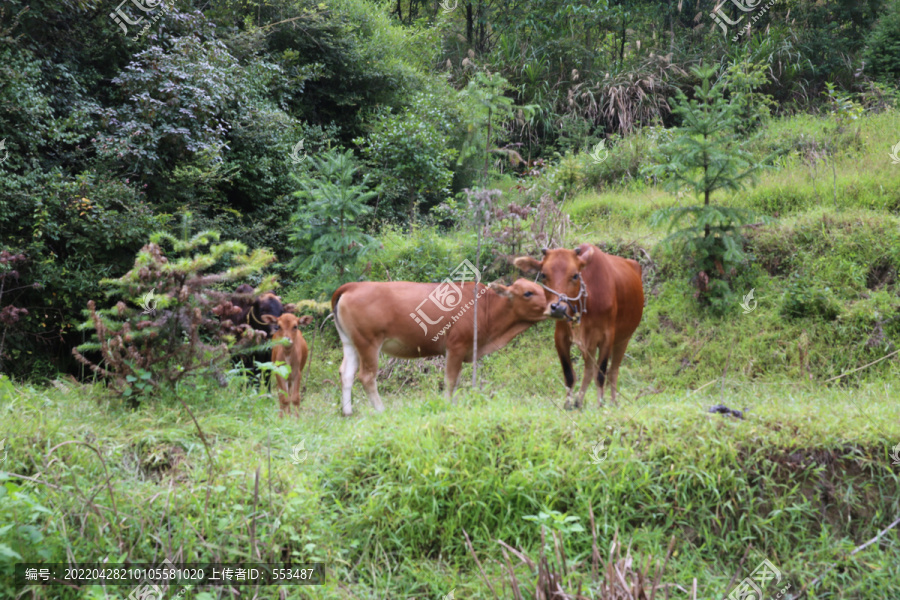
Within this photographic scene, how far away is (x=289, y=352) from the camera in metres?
6.18

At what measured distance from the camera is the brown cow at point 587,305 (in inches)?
219

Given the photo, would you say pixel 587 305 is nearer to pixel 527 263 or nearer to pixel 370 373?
pixel 527 263

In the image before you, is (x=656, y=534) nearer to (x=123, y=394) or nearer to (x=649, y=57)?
(x=123, y=394)

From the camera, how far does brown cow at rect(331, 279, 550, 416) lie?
619 centimetres

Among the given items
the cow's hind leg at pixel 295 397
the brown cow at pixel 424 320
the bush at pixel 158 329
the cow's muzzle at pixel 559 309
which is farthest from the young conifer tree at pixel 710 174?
the bush at pixel 158 329

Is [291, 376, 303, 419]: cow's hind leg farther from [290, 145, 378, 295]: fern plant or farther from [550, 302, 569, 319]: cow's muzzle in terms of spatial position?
[290, 145, 378, 295]: fern plant

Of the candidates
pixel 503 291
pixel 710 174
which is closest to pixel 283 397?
pixel 503 291

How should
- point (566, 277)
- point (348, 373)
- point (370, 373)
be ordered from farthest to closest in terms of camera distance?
1. point (348, 373)
2. point (370, 373)
3. point (566, 277)

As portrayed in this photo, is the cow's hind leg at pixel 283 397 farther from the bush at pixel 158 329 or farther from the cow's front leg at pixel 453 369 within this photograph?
the cow's front leg at pixel 453 369

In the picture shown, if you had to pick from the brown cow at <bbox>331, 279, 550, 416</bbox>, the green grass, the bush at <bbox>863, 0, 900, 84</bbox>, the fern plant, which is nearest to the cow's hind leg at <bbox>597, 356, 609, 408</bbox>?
the brown cow at <bbox>331, 279, 550, 416</bbox>

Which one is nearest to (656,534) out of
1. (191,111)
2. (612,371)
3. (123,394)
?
(612,371)

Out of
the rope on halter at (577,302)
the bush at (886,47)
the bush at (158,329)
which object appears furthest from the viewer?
the bush at (886,47)

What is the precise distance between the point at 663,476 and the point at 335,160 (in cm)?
587

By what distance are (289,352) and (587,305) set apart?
2.84 meters
